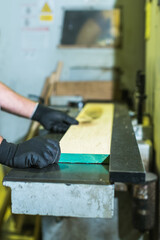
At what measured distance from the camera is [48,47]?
115 inches

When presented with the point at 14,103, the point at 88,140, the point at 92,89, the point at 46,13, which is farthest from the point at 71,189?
the point at 46,13

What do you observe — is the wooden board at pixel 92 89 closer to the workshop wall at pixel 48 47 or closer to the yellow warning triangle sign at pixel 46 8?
the workshop wall at pixel 48 47

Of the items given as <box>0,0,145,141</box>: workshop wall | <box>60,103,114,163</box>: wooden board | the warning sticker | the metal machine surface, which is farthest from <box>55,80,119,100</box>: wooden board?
the metal machine surface

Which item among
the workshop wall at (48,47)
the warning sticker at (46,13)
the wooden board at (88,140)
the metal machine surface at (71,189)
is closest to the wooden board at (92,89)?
the workshop wall at (48,47)

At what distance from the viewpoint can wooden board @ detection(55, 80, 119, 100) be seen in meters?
2.69

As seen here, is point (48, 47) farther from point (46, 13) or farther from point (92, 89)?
point (92, 89)

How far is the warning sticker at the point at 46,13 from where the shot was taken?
2.87 m

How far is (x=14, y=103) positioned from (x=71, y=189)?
834 millimetres

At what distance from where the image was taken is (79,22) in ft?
9.36

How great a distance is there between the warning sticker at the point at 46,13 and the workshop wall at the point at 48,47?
0.05ft

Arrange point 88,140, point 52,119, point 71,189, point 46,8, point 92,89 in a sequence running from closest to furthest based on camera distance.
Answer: point 71,189
point 88,140
point 52,119
point 92,89
point 46,8

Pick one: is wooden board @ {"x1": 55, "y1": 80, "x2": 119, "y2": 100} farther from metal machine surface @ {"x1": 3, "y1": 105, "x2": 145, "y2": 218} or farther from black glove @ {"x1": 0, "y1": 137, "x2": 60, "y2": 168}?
metal machine surface @ {"x1": 3, "y1": 105, "x2": 145, "y2": 218}

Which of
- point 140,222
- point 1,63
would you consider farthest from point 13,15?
point 140,222

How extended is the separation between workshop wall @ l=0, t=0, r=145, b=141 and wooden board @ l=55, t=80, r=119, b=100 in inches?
9.8
